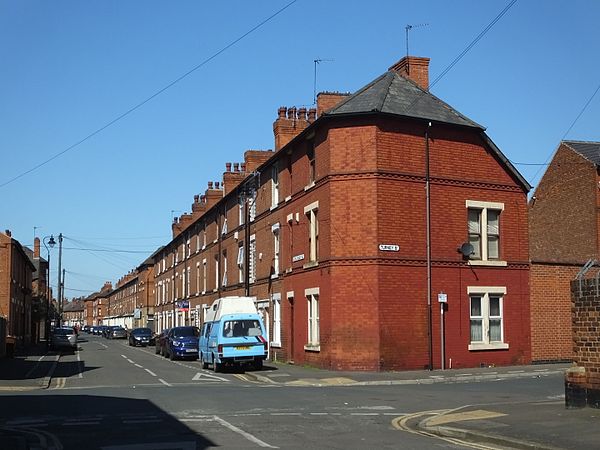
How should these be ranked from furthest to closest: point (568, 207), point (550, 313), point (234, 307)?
point (568, 207), point (234, 307), point (550, 313)

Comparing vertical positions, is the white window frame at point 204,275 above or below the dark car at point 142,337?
above

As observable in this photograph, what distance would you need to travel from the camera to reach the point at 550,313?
30.3 meters

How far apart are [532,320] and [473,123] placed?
26.7 ft

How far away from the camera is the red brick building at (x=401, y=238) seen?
89.2ft

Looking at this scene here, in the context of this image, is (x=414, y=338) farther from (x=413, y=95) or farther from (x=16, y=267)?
(x=16, y=267)

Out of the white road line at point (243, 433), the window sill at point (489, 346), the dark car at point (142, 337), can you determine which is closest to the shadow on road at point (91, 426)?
the white road line at point (243, 433)

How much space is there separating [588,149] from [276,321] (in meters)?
21.2

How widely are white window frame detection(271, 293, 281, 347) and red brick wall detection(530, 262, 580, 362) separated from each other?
11.0 meters

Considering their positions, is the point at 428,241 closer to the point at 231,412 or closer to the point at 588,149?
the point at 231,412

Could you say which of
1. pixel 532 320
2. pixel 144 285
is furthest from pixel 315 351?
pixel 144 285

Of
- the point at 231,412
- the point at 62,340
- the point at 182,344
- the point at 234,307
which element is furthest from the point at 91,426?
the point at 62,340

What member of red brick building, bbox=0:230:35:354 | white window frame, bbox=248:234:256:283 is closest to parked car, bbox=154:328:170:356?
white window frame, bbox=248:234:256:283

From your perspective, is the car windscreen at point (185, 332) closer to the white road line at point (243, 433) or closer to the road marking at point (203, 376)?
the road marking at point (203, 376)

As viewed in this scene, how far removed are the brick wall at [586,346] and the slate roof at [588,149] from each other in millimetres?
28640
